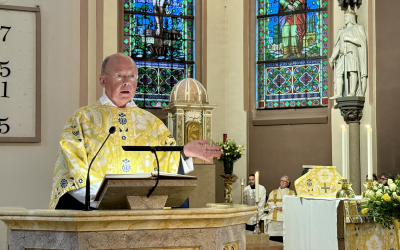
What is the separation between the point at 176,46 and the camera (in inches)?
477

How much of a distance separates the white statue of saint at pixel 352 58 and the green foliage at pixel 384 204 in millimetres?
5010

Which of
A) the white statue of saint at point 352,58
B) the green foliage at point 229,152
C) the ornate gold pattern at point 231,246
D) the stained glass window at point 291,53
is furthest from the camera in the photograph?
the stained glass window at point 291,53

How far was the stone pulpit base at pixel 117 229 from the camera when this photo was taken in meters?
2.29

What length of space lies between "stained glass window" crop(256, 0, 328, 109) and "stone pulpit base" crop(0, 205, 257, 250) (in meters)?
9.29

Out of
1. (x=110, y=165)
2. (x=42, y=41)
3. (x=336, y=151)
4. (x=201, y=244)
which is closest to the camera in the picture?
(x=201, y=244)

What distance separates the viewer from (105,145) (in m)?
3.22

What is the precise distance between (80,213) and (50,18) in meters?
2.47

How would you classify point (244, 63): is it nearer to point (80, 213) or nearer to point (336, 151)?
point (336, 151)

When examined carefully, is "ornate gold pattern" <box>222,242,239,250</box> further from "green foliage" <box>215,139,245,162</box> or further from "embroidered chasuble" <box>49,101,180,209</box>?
"green foliage" <box>215,139,245,162</box>

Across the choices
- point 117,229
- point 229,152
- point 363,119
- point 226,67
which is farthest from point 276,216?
point 117,229

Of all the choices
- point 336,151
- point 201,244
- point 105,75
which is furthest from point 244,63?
point 201,244

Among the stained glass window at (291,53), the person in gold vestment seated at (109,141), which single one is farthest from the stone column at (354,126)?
the person in gold vestment seated at (109,141)

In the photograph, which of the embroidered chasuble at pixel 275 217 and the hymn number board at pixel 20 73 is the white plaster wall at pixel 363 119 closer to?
the embroidered chasuble at pixel 275 217

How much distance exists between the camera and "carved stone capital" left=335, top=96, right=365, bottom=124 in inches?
360
